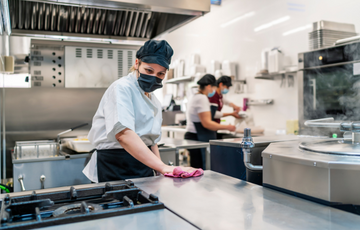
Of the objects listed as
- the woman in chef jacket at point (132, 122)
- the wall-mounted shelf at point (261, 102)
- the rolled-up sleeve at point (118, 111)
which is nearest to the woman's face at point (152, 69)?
the woman in chef jacket at point (132, 122)

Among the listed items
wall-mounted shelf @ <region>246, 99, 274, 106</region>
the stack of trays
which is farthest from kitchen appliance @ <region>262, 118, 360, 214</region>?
wall-mounted shelf @ <region>246, 99, 274, 106</region>

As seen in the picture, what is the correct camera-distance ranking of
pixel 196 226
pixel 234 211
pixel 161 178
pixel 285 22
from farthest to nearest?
pixel 285 22 < pixel 161 178 < pixel 234 211 < pixel 196 226

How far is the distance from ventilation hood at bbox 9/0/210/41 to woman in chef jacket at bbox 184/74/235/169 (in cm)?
105

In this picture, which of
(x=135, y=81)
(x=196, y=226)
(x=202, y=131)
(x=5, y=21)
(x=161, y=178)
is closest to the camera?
(x=196, y=226)

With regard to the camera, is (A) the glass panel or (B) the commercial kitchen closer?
(B) the commercial kitchen

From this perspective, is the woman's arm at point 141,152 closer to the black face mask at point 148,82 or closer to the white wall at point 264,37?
the black face mask at point 148,82

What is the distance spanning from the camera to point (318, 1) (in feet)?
12.1

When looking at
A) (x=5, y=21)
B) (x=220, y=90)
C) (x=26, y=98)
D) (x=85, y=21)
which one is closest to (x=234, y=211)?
(x=5, y=21)

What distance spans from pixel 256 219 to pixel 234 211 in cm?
7

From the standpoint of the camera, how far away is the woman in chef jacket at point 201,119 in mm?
3477

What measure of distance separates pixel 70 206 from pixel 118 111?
0.55 metres

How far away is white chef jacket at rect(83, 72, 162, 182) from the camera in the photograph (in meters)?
1.34

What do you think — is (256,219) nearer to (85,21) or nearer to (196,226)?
(196,226)

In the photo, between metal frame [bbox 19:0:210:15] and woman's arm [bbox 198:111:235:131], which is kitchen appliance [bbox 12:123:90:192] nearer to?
metal frame [bbox 19:0:210:15]
